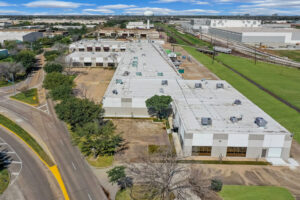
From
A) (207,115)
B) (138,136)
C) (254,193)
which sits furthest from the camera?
(138,136)

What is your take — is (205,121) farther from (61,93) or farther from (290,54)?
(290,54)

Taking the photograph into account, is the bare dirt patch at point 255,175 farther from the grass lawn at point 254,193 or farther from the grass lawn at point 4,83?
the grass lawn at point 4,83

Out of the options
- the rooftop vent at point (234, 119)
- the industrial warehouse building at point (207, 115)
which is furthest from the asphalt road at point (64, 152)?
the rooftop vent at point (234, 119)

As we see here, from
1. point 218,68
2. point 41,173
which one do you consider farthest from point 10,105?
point 218,68

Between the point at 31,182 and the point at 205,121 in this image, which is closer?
the point at 31,182

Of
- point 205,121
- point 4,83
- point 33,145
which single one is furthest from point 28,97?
point 205,121

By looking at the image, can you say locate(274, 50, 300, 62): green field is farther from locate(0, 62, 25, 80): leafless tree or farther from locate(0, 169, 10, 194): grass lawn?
locate(0, 169, 10, 194): grass lawn

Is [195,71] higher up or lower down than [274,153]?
higher up

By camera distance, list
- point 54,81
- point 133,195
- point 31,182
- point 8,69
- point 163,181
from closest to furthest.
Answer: point 163,181, point 133,195, point 31,182, point 54,81, point 8,69
